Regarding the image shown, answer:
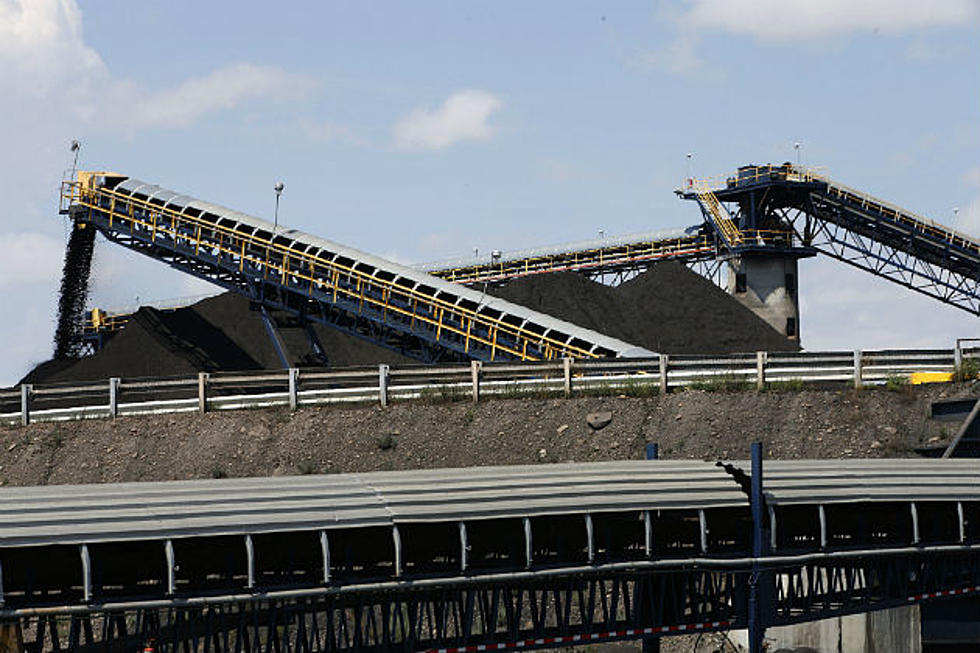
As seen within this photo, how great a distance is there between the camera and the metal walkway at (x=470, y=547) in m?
17.8

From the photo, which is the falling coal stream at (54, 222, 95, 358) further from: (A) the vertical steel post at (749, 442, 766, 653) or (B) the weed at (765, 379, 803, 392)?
(A) the vertical steel post at (749, 442, 766, 653)

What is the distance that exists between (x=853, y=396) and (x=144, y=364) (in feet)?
99.0

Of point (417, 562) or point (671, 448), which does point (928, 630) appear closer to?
point (671, 448)

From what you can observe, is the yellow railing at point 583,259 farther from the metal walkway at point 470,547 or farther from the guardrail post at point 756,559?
the guardrail post at point 756,559

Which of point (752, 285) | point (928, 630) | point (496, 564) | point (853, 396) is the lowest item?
point (928, 630)

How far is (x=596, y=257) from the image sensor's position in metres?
68.6

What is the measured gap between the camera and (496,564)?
20.2 meters

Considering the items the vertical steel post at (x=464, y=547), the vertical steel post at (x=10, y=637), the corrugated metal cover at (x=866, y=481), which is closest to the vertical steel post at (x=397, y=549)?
the vertical steel post at (x=464, y=547)

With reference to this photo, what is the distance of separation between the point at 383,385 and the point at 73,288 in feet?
101

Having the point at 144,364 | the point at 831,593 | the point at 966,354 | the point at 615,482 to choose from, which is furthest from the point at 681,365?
the point at 144,364

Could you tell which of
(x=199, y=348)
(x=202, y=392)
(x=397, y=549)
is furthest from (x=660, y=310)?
(x=397, y=549)

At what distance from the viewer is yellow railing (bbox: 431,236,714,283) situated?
6638 centimetres

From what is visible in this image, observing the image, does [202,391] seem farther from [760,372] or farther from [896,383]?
[896,383]

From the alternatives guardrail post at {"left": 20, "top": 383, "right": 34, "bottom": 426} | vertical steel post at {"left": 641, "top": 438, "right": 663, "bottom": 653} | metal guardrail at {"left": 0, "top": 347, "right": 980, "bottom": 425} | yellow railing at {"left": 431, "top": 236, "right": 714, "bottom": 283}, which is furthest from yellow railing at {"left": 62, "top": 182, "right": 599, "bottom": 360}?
vertical steel post at {"left": 641, "top": 438, "right": 663, "bottom": 653}
